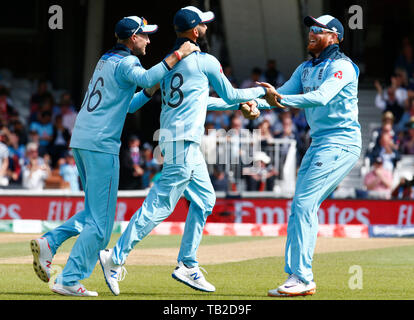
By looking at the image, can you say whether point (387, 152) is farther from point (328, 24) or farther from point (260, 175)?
point (328, 24)

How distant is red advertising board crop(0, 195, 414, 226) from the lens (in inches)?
701

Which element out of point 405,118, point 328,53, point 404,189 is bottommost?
point 404,189

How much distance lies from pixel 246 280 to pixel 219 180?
888 centimetres

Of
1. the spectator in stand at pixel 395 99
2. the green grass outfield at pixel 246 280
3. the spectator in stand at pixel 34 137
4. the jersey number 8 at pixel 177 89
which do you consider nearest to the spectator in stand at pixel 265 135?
the spectator in stand at pixel 395 99

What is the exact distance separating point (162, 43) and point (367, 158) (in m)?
8.14

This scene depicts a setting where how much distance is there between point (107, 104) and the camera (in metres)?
8.45

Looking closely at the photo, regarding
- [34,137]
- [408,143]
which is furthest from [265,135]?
[34,137]

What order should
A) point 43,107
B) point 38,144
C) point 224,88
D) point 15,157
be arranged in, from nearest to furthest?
1. point 224,88
2. point 15,157
3. point 38,144
4. point 43,107

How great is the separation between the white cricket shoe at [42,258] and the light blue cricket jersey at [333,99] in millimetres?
2715

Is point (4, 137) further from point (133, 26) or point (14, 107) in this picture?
point (133, 26)

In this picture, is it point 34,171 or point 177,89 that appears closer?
point 177,89

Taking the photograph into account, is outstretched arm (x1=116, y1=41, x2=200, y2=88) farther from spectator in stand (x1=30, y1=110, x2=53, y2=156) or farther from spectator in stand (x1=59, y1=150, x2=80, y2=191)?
spectator in stand (x1=30, y1=110, x2=53, y2=156)

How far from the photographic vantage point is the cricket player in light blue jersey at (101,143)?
8.25 meters

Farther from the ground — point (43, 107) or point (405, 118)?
point (43, 107)
